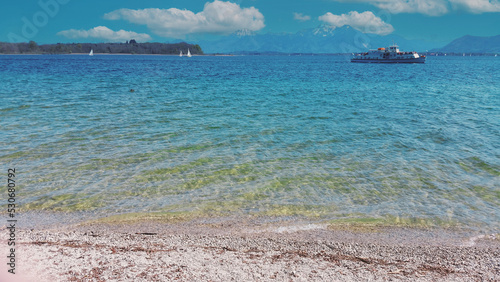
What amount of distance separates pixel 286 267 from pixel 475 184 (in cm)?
906

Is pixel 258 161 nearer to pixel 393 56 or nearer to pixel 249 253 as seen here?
pixel 249 253

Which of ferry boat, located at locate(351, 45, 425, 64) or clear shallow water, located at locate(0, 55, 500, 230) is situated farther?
ferry boat, located at locate(351, 45, 425, 64)

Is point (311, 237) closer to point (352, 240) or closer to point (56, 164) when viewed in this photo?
point (352, 240)

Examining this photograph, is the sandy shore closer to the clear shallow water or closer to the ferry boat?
the clear shallow water

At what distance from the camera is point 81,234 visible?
8406 millimetres

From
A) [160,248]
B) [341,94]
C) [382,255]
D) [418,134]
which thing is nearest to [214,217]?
[160,248]

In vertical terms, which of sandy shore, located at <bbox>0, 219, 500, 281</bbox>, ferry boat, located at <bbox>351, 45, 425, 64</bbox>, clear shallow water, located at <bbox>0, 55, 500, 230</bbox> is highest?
ferry boat, located at <bbox>351, 45, 425, 64</bbox>

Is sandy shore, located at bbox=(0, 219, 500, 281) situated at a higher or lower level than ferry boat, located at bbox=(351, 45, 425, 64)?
lower

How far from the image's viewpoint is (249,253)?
24.6 ft

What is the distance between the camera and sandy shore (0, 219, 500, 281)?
662 cm

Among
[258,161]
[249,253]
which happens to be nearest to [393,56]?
[258,161]

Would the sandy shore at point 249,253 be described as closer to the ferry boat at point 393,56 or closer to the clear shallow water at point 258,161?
the clear shallow water at point 258,161

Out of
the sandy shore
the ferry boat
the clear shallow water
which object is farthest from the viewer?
the ferry boat

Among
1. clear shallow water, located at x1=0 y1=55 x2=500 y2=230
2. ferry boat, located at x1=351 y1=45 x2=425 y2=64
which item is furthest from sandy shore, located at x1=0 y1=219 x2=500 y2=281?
ferry boat, located at x1=351 y1=45 x2=425 y2=64
